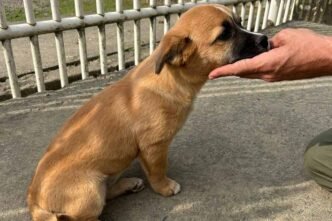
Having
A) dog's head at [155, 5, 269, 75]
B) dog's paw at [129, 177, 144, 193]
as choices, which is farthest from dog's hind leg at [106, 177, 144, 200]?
dog's head at [155, 5, 269, 75]

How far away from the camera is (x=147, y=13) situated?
4.61 meters

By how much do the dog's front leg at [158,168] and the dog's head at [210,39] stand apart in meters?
0.57

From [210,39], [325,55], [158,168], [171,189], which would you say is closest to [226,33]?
[210,39]

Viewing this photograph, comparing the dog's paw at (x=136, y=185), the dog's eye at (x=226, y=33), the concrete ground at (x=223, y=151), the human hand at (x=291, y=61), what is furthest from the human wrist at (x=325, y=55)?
the dog's paw at (x=136, y=185)

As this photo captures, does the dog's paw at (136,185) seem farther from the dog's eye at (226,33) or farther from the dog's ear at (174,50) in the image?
the dog's eye at (226,33)

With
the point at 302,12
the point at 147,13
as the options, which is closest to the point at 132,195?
the point at 147,13

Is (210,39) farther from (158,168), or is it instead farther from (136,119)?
(158,168)

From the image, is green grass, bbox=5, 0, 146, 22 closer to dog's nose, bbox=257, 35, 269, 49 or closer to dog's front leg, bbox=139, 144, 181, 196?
dog's front leg, bbox=139, 144, 181, 196

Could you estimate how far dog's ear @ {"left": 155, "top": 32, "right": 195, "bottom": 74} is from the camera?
229 cm

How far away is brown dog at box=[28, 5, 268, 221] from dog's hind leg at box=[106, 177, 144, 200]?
0.58ft

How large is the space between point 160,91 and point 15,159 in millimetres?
1410

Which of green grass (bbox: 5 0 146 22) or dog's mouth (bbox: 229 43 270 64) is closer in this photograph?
dog's mouth (bbox: 229 43 270 64)

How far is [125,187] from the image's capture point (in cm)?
286

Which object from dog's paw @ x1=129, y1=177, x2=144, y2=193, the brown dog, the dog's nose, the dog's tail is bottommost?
dog's paw @ x1=129, y1=177, x2=144, y2=193
